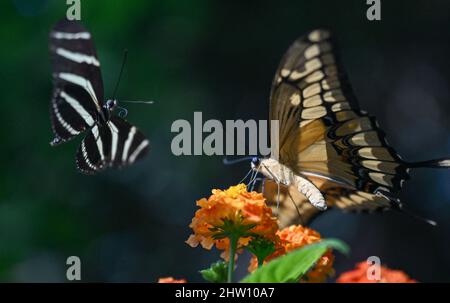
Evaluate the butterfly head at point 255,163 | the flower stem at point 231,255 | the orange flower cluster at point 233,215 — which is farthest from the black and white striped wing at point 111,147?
the butterfly head at point 255,163

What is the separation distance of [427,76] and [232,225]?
3698 mm

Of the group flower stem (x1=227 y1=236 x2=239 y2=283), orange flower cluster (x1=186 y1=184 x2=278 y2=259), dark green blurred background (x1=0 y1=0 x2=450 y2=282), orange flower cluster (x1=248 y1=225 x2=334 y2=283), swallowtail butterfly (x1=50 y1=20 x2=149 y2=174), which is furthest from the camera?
dark green blurred background (x1=0 y1=0 x2=450 y2=282)

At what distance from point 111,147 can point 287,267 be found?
3.49 feet

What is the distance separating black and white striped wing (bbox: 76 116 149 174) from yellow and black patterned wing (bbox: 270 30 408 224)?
0.58 meters

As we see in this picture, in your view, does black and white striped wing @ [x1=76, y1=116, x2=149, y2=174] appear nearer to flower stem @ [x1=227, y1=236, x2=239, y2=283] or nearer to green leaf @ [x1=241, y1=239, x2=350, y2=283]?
flower stem @ [x1=227, y1=236, x2=239, y2=283]

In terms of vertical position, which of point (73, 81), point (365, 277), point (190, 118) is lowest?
point (365, 277)

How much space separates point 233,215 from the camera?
184cm

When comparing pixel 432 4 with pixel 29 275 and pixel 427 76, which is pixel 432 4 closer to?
pixel 427 76

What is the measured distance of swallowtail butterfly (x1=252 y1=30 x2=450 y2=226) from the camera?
2.47 metres

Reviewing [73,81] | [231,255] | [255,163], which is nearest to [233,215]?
[231,255]

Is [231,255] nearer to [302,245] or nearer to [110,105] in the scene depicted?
[302,245]

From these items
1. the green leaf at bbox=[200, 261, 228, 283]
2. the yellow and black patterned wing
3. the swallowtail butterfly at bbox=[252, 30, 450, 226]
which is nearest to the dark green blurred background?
the swallowtail butterfly at bbox=[252, 30, 450, 226]

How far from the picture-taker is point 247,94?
16.9 ft

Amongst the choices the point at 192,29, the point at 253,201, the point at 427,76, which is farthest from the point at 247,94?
the point at 253,201
